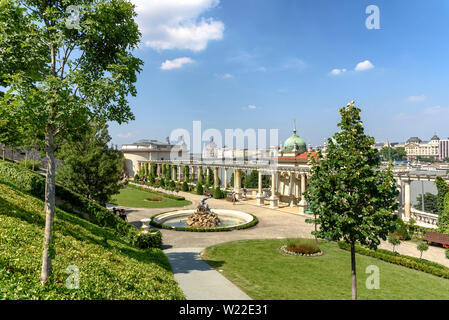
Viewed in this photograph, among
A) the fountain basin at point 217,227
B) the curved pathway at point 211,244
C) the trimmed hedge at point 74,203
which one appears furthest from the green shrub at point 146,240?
the fountain basin at point 217,227

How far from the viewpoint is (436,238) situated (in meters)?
19.9

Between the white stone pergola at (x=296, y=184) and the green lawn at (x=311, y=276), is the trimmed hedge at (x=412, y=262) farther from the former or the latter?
the white stone pergola at (x=296, y=184)

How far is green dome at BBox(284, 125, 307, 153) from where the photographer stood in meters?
52.4

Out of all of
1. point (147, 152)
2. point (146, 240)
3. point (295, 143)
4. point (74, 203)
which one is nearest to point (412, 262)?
point (146, 240)

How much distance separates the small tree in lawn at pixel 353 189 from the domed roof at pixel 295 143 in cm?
4326

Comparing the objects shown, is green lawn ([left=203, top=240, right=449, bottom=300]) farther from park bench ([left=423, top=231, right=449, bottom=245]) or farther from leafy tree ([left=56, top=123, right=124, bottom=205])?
leafy tree ([left=56, top=123, right=124, bottom=205])

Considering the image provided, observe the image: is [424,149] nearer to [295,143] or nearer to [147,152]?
[295,143]

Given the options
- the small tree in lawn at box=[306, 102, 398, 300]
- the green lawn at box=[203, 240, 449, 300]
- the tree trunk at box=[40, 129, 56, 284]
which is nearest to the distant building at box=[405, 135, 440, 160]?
the green lawn at box=[203, 240, 449, 300]

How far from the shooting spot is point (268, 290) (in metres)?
11.5

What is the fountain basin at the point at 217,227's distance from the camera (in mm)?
24234

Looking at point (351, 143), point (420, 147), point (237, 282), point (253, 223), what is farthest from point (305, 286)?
point (420, 147)

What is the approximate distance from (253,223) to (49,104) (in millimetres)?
21539

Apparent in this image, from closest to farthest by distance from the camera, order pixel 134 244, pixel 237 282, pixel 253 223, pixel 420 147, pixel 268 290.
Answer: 1. pixel 268 290
2. pixel 237 282
3. pixel 134 244
4. pixel 253 223
5. pixel 420 147
